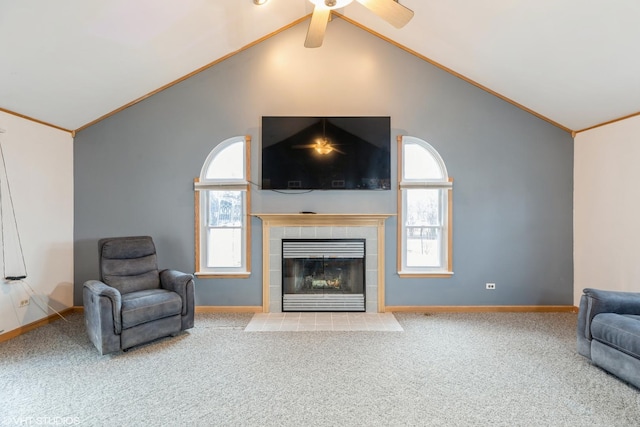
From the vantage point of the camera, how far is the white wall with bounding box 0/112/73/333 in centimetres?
340

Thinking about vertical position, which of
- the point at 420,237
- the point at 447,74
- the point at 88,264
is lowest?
the point at 88,264

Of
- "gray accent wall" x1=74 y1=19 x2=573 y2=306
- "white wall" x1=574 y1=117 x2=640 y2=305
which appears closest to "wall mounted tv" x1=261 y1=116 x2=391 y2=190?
"gray accent wall" x1=74 y1=19 x2=573 y2=306

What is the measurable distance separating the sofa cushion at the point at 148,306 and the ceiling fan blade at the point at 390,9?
333 cm

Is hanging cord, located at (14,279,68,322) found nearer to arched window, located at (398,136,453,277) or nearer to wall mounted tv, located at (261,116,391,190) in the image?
wall mounted tv, located at (261,116,391,190)

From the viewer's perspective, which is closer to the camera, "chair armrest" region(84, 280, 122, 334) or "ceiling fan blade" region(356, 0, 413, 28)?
"ceiling fan blade" region(356, 0, 413, 28)

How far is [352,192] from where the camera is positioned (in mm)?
4266

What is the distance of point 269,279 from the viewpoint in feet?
13.9

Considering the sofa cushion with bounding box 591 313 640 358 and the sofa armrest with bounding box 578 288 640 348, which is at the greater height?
the sofa armrest with bounding box 578 288 640 348

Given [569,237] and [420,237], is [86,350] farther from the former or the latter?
[569,237]

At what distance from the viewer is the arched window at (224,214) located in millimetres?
4270

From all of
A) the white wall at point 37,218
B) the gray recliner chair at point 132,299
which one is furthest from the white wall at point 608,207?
the white wall at point 37,218

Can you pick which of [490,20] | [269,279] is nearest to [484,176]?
[490,20]

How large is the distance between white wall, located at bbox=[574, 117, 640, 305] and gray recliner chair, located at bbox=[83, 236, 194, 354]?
198 inches

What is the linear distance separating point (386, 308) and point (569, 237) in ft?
8.96
